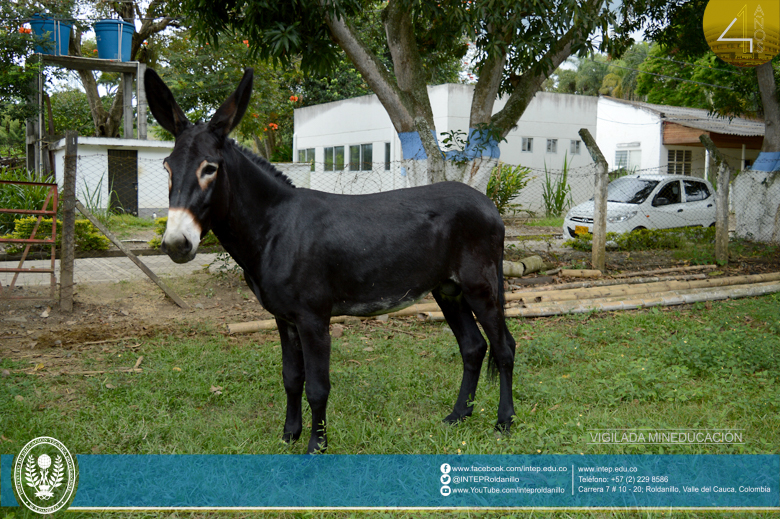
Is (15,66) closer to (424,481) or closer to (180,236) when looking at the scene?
(180,236)

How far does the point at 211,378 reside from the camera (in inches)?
185

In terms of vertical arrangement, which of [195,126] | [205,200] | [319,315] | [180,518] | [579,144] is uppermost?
[579,144]

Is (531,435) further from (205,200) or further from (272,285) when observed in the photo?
(205,200)

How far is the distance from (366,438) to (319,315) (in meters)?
0.93

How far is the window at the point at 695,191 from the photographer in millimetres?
13375

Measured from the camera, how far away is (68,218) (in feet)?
21.4

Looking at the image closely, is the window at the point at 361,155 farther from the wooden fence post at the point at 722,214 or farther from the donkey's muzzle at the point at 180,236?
the donkey's muzzle at the point at 180,236

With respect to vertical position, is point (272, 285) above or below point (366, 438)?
above

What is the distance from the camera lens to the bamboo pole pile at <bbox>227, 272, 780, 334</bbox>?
6.66 metres

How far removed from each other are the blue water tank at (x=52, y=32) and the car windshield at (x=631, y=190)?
14.4 metres

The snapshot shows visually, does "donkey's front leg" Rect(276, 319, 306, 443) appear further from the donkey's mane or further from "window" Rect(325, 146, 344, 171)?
"window" Rect(325, 146, 344, 171)

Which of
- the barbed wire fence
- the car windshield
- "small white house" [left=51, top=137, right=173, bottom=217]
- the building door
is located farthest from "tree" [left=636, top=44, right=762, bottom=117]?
the building door

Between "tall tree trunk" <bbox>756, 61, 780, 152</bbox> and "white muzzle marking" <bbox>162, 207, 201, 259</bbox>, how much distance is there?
1245cm

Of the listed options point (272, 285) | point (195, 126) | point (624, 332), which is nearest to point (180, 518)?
point (272, 285)
